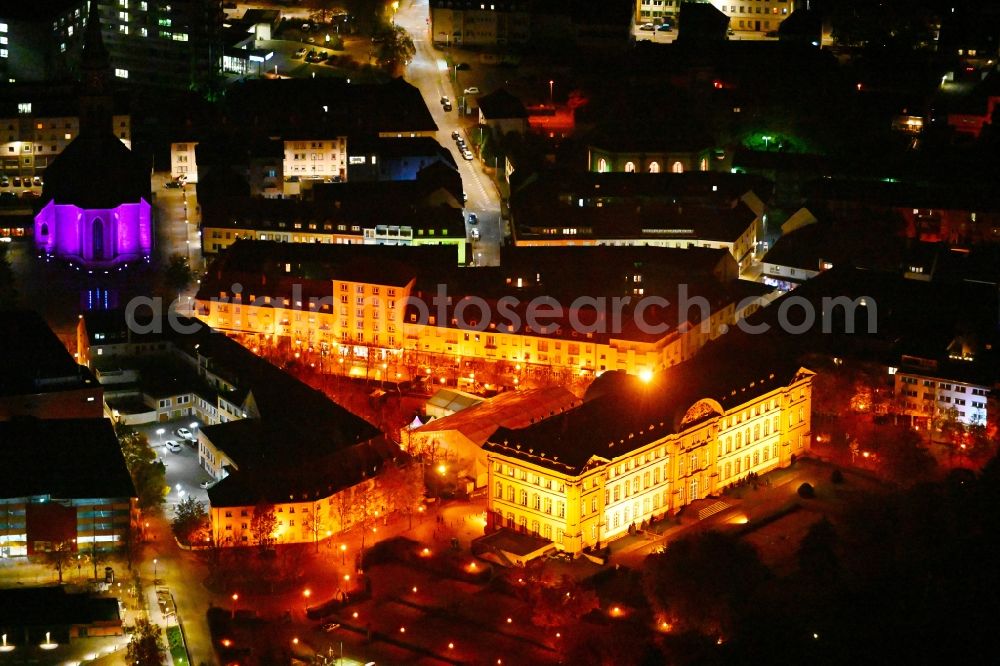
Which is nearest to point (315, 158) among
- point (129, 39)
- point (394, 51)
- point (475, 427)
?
point (394, 51)

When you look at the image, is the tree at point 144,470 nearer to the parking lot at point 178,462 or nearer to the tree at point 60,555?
the parking lot at point 178,462

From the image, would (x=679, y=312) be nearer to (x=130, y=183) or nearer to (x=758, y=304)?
(x=758, y=304)

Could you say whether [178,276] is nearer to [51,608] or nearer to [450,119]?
[450,119]

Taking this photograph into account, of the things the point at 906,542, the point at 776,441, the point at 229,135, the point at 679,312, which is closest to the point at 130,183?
the point at 229,135

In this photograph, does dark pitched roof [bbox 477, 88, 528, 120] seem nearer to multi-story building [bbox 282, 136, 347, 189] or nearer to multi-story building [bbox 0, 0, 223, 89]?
multi-story building [bbox 282, 136, 347, 189]

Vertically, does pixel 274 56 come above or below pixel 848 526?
above

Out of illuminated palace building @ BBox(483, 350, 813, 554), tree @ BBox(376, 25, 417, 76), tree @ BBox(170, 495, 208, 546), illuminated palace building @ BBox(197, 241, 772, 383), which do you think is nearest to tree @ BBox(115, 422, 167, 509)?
tree @ BBox(170, 495, 208, 546)
